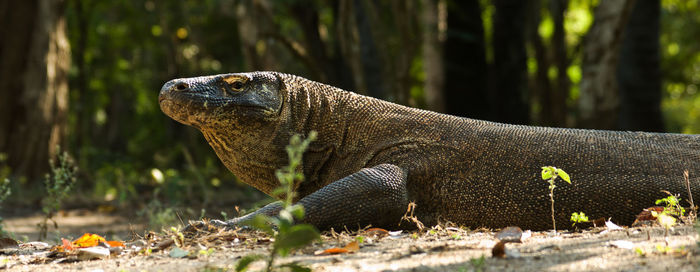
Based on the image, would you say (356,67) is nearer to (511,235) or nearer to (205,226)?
(205,226)


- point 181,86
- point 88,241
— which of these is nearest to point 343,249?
point 88,241

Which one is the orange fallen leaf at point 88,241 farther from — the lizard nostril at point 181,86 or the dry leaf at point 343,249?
the dry leaf at point 343,249

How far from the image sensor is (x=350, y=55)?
8875 mm

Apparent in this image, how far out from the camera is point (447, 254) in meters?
2.82

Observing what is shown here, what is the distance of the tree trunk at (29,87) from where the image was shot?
1071 cm

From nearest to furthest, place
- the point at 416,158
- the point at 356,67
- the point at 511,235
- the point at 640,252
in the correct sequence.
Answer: the point at 640,252
the point at 511,235
the point at 416,158
the point at 356,67

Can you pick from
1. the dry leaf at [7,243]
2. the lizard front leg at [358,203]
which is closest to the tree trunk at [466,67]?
the lizard front leg at [358,203]

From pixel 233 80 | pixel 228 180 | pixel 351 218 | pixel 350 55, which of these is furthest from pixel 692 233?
pixel 228 180

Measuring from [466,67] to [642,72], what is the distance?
2.97 meters

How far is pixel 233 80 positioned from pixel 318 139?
0.61 metres

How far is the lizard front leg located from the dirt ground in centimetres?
11

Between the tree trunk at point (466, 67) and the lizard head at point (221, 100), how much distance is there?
869cm

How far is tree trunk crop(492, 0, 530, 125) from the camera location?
11.9 meters

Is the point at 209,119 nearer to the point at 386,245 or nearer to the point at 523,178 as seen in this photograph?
the point at 386,245
